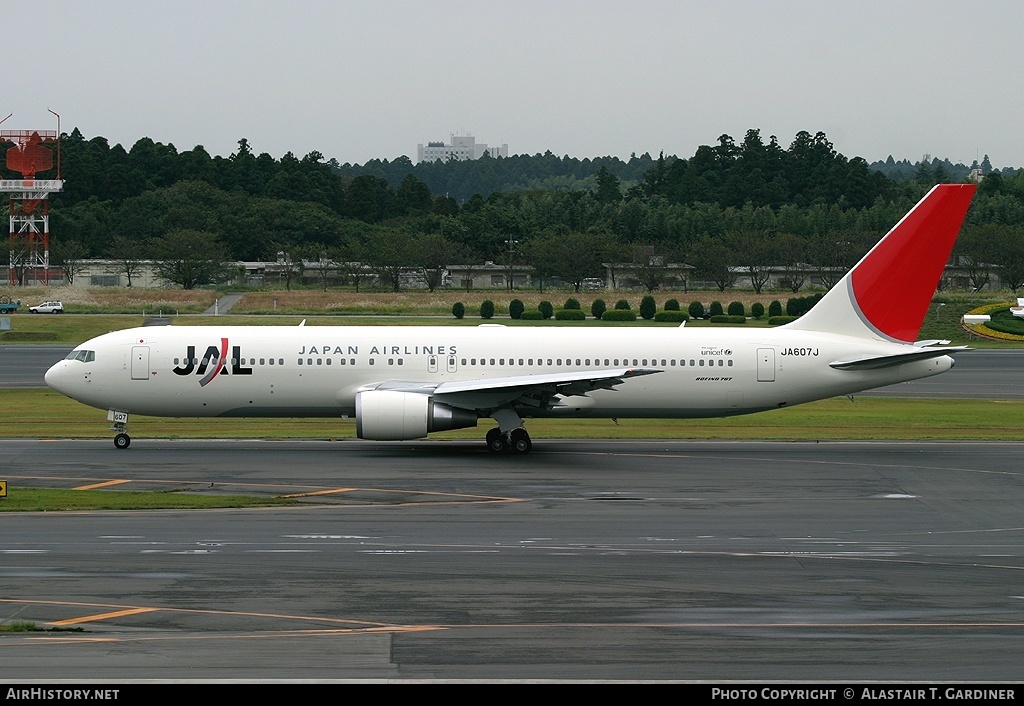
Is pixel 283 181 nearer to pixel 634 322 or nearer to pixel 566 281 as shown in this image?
pixel 566 281

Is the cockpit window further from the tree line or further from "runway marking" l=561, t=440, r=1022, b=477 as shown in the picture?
the tree line

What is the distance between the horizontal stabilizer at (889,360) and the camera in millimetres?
37469

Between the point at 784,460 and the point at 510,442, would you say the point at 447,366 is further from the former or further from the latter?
the point at 784,460

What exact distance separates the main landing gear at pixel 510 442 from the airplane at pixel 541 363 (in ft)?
0.15

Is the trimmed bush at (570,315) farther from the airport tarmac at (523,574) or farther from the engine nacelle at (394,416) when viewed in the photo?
the airport tarmac at (523,574)

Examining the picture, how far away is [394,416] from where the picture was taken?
35125mm

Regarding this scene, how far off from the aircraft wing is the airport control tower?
333 ft

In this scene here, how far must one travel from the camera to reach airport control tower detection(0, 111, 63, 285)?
127 metres

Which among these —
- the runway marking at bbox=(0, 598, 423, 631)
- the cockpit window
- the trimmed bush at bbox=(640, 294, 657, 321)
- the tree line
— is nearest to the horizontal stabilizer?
the cockpit window

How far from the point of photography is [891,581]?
20.3 m

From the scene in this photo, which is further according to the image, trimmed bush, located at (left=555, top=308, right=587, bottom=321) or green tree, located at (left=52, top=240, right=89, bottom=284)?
green tree, located at (left=52, top=240, right=89, bottom=284)

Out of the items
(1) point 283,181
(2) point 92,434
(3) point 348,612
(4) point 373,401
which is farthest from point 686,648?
(1) point 283,181

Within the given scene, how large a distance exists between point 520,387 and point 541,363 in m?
2.90

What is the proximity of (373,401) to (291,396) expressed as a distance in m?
3.64
